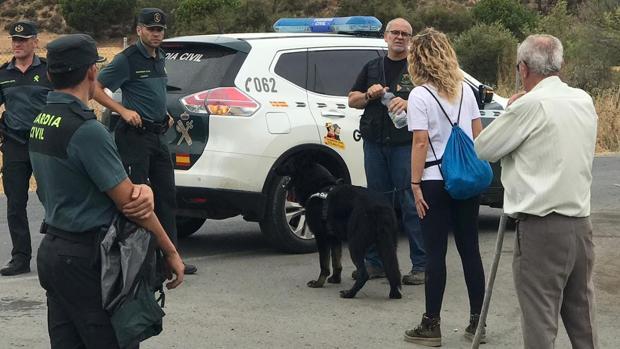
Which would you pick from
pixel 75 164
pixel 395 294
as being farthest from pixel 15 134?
pixel 75 164

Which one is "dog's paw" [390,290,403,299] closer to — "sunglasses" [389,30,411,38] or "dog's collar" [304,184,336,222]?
"dog's collar" [304,184,336,222]

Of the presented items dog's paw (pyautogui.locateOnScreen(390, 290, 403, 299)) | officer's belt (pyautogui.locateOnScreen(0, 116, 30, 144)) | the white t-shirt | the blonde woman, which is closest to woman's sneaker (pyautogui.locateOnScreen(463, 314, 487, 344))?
the blonde woman

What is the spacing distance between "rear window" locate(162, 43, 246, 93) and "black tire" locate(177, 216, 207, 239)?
153 cm

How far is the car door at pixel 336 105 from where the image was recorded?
8922 millimetres

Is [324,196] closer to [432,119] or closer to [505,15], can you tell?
[432,119]

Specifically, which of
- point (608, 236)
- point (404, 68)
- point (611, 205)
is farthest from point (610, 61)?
point (404, 68)

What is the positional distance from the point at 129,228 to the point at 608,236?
6.91 meters

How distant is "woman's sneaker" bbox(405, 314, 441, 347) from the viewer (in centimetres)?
642

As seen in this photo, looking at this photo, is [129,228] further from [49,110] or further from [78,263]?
[49,110]

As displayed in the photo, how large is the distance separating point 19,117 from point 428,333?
3643 mm

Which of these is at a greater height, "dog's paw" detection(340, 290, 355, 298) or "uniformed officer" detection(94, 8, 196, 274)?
"uniformed officer" detection(94, 8, 196, 274)

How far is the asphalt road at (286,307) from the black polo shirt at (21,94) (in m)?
1.19

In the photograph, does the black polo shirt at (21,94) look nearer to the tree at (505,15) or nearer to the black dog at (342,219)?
the black dog at (342,219)

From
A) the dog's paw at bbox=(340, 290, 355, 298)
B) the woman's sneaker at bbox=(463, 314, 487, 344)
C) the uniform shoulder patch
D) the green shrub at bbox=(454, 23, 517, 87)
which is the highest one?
the uniform shoulder patch
